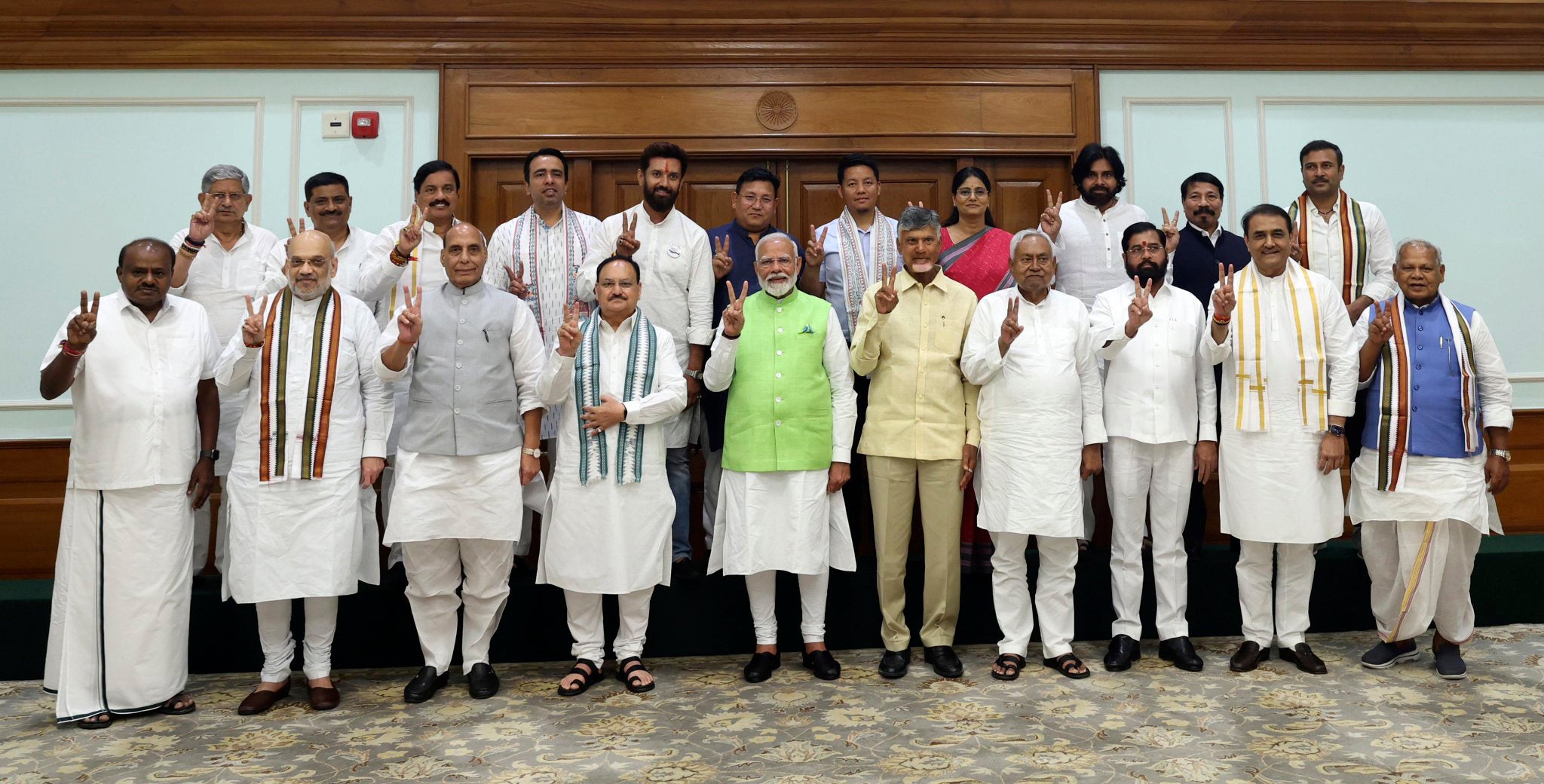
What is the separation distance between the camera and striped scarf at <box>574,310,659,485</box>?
349cm

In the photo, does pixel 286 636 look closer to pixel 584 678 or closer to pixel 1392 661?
pixel 584 678

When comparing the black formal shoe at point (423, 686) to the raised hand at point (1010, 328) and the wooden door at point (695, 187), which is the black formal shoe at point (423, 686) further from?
the wooden door at point (695, 187)

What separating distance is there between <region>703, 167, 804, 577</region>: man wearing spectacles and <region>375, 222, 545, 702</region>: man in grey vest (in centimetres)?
73

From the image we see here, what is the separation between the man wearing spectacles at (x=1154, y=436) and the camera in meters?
3.68

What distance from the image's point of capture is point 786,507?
361 centimetres

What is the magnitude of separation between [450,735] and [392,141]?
3.20 meters

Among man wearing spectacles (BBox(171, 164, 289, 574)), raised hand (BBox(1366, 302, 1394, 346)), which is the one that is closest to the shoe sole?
raised hand (BBox(1366, 302, 1394, 346))

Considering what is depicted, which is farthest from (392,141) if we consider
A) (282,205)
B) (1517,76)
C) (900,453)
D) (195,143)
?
(1517,76)

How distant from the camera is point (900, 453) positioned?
3633mm

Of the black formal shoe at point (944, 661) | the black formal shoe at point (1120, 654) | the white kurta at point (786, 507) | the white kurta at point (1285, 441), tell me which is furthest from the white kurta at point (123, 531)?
the white kurta at point (1285, 441)

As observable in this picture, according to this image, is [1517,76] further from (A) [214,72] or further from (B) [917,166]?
(A) [214,72]

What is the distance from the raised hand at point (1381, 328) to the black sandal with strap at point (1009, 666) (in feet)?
5.54

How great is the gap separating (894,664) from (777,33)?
127 inches

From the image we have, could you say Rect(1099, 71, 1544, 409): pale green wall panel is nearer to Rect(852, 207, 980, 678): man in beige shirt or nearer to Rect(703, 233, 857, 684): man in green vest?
Rect(852, 207, 980, 678): man in beige shirt
